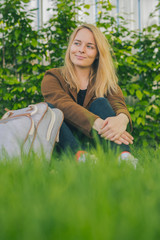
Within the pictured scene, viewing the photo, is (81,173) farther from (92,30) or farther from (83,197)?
(92,30)

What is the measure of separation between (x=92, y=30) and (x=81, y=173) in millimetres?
1646

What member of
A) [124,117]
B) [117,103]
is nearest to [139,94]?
[117,103]

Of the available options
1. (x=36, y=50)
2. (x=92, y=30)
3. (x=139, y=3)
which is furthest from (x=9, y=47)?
(x=139, y=3)

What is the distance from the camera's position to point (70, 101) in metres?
1.85

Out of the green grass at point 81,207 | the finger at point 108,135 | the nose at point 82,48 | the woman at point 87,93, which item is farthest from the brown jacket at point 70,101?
the green grass at point 81,207

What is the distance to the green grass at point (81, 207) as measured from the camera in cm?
42

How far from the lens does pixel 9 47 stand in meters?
3.16

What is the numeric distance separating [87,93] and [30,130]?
0.80 meters

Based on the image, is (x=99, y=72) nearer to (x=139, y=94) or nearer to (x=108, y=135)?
(x=108, y=135)

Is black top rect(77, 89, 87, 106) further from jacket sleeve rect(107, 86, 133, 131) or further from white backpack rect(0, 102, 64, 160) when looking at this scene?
white backpack rect(0, 102, 64, 160)

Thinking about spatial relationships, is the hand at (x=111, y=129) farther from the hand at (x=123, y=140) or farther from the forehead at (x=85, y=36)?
the forehead at (x=85, y=36)

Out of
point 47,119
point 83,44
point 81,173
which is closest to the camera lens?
point 81,173

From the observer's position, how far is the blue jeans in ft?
5.21

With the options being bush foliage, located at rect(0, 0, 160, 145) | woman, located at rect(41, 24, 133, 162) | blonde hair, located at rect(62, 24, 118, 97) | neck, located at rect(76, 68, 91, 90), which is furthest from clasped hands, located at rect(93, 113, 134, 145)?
bush foliage, located at rect(0, 0, 160, 145)
